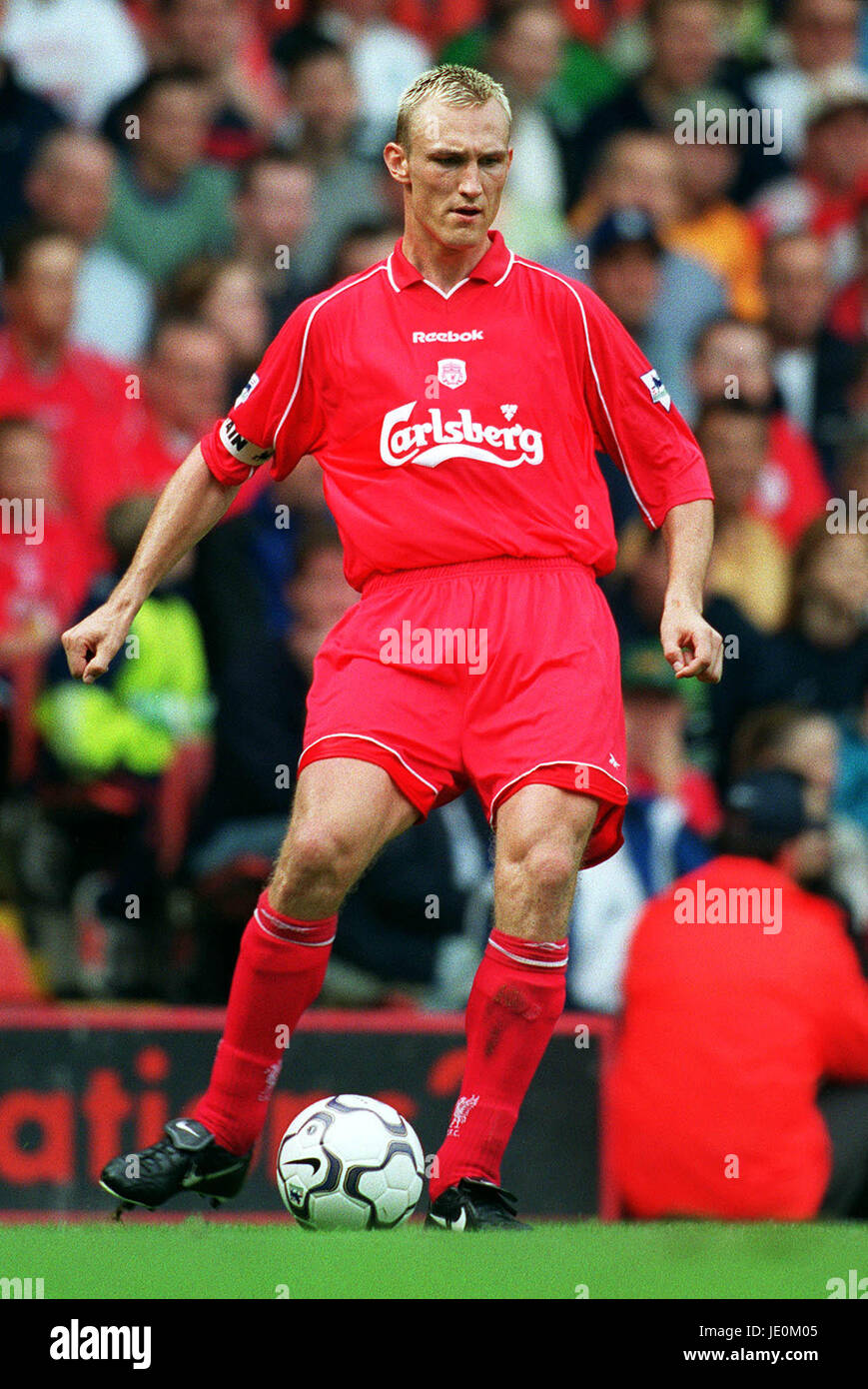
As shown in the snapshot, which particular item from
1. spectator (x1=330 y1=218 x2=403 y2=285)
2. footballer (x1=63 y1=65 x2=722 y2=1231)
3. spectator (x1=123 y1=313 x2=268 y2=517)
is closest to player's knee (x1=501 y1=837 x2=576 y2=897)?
footballer (x1=63 y1=65 x2=722 y2=1231)

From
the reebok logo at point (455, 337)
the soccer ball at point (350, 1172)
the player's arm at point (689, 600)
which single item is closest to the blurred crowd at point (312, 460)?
the player's arm at point (689, 600)

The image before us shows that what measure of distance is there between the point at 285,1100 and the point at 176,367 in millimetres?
3042

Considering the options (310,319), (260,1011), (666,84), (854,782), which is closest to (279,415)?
(310,319)

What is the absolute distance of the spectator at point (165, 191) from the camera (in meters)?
8.89

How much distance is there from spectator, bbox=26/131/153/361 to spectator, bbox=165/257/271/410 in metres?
0.20

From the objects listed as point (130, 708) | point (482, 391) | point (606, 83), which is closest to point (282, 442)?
point (482, 391)

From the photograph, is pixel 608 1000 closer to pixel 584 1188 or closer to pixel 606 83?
pixel 584 1188

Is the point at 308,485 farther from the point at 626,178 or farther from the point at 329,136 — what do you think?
the point at 626,178

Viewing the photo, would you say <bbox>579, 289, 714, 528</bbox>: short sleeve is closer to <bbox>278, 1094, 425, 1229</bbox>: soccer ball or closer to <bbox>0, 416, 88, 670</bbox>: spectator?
<bbox>278, 1094, 425, 1229</bbox>: soccer ball

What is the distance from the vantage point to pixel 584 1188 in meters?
7.22

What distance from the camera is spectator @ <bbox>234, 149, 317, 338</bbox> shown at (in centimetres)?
893

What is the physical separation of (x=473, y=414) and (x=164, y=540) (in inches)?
36.3

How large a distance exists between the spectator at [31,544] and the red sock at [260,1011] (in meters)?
3.12

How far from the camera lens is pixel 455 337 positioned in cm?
502
